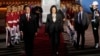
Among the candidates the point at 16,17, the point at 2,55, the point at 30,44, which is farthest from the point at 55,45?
the point at 16,17

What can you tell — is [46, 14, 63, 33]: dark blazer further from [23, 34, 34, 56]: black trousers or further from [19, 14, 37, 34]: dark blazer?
[23, 34, 34, 56]: black trousers

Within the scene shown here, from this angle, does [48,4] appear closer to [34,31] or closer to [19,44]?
[19,44]

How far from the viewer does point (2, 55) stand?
419 inches

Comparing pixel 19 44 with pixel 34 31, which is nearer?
pixel 34 31

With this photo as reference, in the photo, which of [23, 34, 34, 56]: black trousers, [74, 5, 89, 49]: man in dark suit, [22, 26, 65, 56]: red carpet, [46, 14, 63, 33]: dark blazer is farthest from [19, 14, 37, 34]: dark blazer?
[74, 5, 89, 49]: man in dark suit

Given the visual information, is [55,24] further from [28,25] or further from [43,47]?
[43,47]

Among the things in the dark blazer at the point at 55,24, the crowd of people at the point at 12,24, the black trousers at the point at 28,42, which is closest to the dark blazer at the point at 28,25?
the black trousers at the point at 28,42

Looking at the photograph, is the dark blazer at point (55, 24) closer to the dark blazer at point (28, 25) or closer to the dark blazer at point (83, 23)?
the dark blazer at point (28, 25)

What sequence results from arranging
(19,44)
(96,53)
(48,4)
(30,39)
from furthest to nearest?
(48,4)
(19,44)
(96,53)
(30,39)

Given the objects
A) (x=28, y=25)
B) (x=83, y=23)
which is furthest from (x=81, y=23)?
(x=28, y=25)

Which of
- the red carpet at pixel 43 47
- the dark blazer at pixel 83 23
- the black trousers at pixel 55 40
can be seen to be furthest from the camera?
the dark blazer at pixel 83 23

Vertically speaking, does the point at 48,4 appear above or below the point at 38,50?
above

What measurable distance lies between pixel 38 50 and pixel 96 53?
206 cm

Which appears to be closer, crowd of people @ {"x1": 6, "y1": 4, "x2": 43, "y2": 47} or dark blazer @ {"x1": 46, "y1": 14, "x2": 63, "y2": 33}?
dark blazer @ {"x1": 46, "y1": 14, "x2": 63, "y2": 33}
